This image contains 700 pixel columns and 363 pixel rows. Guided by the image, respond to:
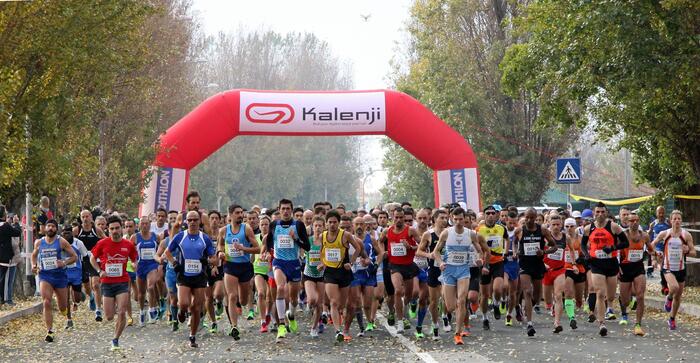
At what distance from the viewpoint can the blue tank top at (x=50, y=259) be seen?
15.6 m

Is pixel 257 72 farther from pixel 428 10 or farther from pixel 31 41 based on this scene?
pixel 31 41

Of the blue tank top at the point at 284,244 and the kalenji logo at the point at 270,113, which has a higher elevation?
the kalenji logo at the point at 270,113

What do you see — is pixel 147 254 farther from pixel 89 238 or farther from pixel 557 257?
pixel 557 257

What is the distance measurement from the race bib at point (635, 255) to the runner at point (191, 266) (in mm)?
5602

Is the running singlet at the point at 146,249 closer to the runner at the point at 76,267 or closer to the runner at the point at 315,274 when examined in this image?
the runner at the point at 76,267

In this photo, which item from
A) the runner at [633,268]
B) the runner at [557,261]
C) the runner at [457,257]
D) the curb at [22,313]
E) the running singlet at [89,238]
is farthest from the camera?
the running singlet at [89,238]

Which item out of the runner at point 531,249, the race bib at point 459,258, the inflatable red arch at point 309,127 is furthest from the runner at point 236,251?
the inflatable red arch at point 309,127

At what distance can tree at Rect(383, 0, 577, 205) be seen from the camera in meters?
41.9

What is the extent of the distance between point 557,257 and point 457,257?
204cm

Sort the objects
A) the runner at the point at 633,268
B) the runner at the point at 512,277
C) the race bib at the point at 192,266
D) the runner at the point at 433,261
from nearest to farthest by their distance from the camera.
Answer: the race bib at the point at 192,266 < the runner at the point at 433,261 < the runner at the point at 633,268 < the runner at the point at 512,277

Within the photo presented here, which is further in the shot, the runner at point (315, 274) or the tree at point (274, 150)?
the tree at point (274, 150)

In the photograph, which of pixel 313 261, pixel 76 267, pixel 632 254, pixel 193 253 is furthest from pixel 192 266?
pixel 632 254

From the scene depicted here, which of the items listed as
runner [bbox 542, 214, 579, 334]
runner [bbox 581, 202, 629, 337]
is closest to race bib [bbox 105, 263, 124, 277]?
runner [bbox 542, 214, 579, 334]

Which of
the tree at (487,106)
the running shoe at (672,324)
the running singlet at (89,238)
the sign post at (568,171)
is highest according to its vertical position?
the tree at (487,106)
